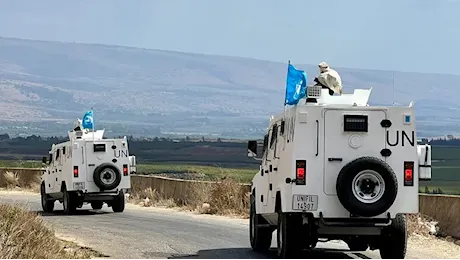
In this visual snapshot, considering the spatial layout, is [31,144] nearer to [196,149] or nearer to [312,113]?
[196,149]

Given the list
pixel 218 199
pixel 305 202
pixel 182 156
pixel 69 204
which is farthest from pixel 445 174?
pixel 182 156

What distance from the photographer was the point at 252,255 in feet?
62.5

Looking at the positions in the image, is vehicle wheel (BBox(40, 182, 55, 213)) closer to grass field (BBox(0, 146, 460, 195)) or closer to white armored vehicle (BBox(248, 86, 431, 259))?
grass field (BBox(0, 146, 460, 195))

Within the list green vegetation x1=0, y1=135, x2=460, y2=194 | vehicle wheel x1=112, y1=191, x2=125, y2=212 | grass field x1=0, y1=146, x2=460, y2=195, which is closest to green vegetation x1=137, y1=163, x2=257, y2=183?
grass field x1=0, y1=146, x2=460, y2=195

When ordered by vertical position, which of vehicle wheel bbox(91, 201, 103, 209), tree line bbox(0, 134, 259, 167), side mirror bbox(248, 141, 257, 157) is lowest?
vehicle wheel bbox(91, 201, 103, 209)

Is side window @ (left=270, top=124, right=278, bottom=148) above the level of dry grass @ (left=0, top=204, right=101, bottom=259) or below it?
above

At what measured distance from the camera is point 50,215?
30.4 meters

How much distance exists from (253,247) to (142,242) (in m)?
2.63

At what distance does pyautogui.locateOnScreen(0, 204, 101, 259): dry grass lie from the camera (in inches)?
630

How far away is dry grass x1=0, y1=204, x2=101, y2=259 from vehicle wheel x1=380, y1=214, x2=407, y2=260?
510 centimetres

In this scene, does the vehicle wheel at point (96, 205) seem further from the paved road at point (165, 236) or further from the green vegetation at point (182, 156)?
the green vegetation at point (182, 156)

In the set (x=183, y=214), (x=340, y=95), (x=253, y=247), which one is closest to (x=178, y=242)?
(x=253, y=247)

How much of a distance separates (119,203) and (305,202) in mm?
15892

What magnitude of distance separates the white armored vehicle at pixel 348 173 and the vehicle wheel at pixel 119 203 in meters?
14.8
